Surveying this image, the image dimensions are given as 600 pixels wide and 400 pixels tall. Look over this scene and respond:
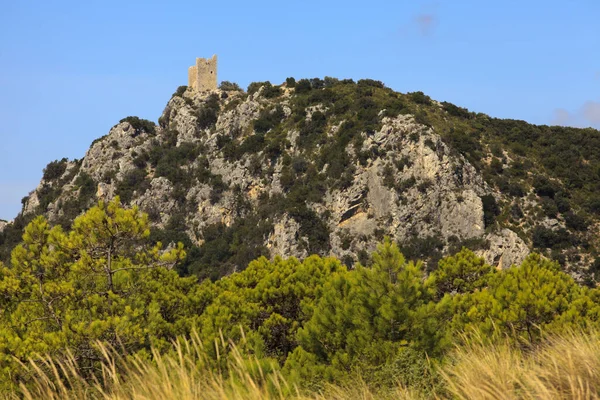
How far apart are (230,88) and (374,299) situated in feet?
264

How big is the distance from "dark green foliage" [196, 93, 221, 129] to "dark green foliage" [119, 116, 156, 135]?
835 cm

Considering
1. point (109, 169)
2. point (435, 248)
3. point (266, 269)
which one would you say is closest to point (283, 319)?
point (266, 269)

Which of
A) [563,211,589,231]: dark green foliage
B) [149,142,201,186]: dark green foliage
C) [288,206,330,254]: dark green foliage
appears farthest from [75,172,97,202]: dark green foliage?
[563,211,589,231]: dark green foliage

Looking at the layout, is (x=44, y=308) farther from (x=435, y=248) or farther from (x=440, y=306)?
(x=435, y=248)

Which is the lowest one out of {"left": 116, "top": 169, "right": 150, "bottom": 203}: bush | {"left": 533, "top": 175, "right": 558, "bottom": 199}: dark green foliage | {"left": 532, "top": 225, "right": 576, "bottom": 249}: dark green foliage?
{"left": 532, "top": 225, "right": 576, "bottom": 249}: dark green foliage

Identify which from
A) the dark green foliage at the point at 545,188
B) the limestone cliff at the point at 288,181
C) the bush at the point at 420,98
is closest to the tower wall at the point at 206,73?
the limestone cliff at the point at 288,181

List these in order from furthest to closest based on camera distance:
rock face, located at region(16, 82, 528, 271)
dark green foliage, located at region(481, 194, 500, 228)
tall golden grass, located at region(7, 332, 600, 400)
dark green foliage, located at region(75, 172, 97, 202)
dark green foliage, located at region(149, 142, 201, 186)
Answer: dark green foliage, located at region(75, 172, 97, 202), dark green foliage, located at region(149, 142, 201, 186), rock face, located at region(16, 82, 528, 271), dark green foliage, located at region(481, 194, 500, 228), tall golden grass, located at region(7, 332, 600, 400)

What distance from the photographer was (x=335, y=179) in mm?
72250

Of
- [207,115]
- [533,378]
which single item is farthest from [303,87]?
[533,378]

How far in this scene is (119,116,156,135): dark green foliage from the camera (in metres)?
A: 92.2

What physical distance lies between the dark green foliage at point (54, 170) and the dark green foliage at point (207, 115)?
63.7 ft

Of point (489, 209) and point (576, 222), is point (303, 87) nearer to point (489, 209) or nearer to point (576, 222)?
point (489, 209)

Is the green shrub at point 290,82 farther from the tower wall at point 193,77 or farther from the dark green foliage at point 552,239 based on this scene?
the dark green foliage at point 552,239

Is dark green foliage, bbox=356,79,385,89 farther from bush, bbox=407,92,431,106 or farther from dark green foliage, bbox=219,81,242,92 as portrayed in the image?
dark green foliage, bbox=219,81,242,92
